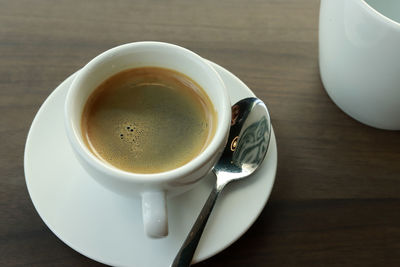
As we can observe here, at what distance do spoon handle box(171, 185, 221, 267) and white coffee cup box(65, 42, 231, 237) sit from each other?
2.1 inches

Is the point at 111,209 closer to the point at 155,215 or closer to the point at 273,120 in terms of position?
the point at 155,215

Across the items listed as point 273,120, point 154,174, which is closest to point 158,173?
point 154,174

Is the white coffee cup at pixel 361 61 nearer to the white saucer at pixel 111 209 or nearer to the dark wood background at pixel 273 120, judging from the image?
the dark wood background at pixel 273 120

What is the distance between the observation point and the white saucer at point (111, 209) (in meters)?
0.78

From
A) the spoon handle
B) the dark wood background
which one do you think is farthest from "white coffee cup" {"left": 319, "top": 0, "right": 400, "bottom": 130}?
the spoon handle

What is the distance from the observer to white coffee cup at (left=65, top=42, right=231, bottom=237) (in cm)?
72

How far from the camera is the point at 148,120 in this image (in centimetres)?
89

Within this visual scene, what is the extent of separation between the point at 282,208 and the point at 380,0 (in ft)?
1.89

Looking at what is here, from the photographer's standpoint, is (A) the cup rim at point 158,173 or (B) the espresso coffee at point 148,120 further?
(B) the espresso coffee at point 148,120

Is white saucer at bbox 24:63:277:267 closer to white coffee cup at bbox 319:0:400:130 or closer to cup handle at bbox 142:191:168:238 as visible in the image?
cup handle at bbox 142:191:168:238

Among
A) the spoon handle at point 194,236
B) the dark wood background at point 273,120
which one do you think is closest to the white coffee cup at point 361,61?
the dark wood background at point 273,120

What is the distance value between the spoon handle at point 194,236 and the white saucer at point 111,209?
0.01 m

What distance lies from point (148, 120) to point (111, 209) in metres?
0.18

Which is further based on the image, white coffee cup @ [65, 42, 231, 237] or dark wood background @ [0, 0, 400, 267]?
dark wood background @ [0, 0, 400, 267]
